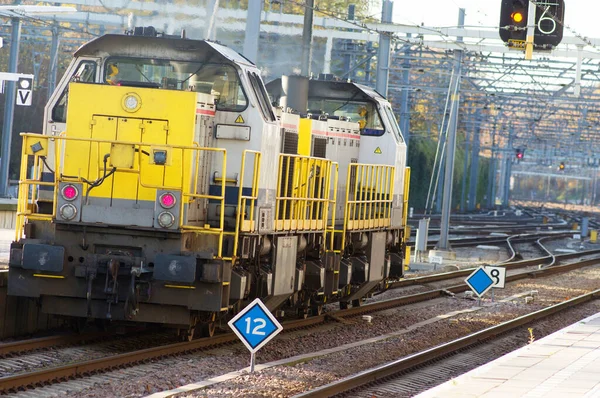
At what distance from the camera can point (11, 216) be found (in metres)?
28.4

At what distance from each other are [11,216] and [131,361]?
18469mm

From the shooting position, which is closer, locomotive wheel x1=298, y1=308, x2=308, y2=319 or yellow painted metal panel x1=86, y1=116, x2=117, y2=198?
yellow painted metal panel x1=86, y1=116, x2=117, y2=198

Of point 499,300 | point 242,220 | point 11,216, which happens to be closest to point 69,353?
point 242,220

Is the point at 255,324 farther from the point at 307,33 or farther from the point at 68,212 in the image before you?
the point at 307,33

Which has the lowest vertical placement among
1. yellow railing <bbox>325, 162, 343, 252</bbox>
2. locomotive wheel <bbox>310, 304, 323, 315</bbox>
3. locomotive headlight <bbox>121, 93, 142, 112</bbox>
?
locomotive wheel <bbox>310, 304, 323, 315</bbox>

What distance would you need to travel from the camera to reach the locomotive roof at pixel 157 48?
12.1 meters

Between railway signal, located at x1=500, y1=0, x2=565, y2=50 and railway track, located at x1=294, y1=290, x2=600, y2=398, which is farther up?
railway signal, located at x1=500, y1=0, x2=565, y2=50

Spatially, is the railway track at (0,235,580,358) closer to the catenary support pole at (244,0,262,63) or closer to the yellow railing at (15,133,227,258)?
the yellow railing at (15,133,227,258)

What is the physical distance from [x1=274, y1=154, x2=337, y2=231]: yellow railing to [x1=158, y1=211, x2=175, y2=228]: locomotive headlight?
2.10 metres

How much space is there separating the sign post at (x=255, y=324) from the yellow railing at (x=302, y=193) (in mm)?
2186

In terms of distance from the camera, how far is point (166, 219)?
11.2 m

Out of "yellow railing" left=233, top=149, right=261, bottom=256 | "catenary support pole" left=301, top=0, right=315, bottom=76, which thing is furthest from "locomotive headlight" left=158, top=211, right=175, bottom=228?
"catenary support pole" left=301, top=0, right=315, bottom=76

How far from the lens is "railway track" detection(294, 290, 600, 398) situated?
1022 centimetres

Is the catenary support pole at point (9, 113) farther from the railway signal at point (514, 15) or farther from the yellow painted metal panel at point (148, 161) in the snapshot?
the yellow painted metal panel at point (148, 161)
